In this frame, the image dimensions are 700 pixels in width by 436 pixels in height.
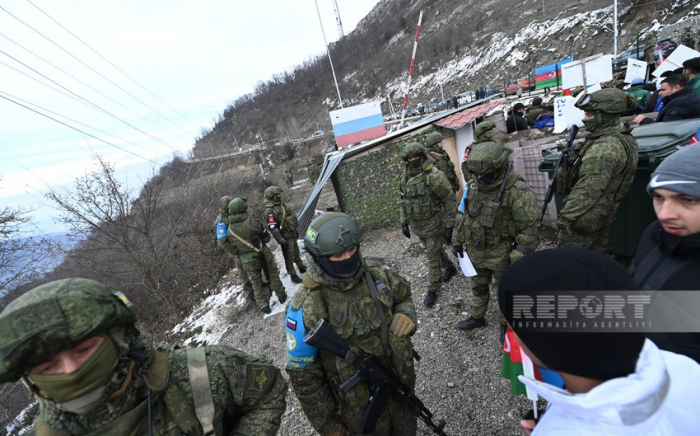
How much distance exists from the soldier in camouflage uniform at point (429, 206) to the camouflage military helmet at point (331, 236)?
8.78ft

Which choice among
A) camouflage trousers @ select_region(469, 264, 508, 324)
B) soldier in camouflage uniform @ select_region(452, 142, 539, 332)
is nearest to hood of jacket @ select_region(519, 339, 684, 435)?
soldier in camouflage uniform @ select_region(452, 142, 539, 332)

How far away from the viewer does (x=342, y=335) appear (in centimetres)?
206

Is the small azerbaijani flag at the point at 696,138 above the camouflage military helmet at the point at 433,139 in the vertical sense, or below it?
below

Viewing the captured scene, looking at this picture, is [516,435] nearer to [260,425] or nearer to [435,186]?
[260,425]

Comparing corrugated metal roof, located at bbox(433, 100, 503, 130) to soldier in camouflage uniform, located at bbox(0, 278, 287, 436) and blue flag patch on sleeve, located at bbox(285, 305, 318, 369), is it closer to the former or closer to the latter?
blue flag patch on sleeve, located at bbox(285, 305, 318, 369)

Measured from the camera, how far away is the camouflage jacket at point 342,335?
2039mm

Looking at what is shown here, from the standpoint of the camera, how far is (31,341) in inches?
43.7

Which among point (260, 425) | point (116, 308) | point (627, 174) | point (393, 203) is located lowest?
point (393, 203)

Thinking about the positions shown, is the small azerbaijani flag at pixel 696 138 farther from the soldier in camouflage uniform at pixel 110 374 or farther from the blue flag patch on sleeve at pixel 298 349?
the soldier in camouflage uniform at pixel 110 374

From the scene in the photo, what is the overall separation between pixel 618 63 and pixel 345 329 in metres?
23.6

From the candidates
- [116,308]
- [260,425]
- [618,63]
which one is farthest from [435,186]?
[618,63]

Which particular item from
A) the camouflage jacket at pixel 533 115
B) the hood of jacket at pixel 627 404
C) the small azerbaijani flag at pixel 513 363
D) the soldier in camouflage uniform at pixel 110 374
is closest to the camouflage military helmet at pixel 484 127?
the camouflage jacket at pixel 533 115

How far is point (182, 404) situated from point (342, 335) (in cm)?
98

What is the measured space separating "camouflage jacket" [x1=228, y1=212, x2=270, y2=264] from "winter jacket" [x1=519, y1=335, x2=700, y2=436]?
5.39 meters
